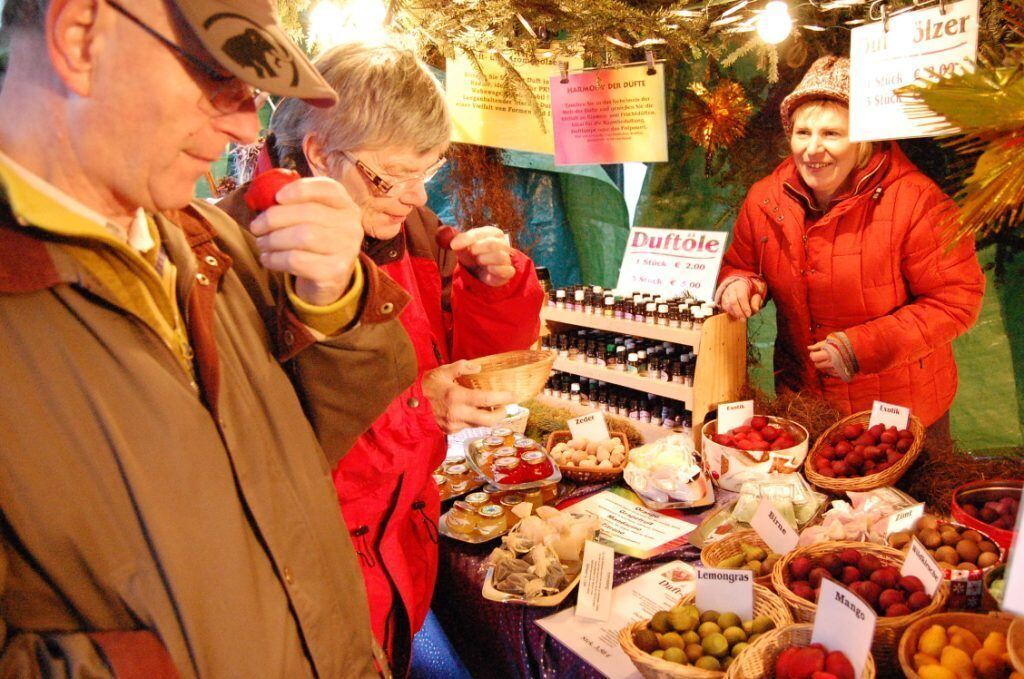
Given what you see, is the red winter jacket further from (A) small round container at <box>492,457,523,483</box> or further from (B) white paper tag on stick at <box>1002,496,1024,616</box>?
(B) white paper tag on stick at <box>1002,496,1024,616</box>

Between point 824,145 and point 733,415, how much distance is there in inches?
43.8

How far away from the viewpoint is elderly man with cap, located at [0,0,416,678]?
76 centimetres

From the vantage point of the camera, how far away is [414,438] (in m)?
1.57

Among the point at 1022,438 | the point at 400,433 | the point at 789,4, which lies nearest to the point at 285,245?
the point at 400,433

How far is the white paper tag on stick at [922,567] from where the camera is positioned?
1.47m

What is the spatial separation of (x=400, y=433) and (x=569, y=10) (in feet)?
6.67

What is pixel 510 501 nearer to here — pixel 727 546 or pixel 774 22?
pixel 727 546

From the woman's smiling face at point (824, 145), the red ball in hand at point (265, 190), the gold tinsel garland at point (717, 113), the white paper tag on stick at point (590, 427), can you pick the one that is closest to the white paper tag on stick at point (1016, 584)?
the red ball in hand at point (265, 190)

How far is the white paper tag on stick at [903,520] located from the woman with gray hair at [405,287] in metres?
1.06

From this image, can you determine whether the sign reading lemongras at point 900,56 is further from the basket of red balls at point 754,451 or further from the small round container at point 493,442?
the small round container at point 493,442

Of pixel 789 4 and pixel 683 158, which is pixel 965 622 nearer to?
pixel 789 4

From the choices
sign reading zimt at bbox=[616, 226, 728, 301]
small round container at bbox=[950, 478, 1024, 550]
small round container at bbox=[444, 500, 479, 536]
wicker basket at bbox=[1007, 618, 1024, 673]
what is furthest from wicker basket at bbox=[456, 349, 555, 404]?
sign reading zimt at bbox=[616, 226, 728, 301]

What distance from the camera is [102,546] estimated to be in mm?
803

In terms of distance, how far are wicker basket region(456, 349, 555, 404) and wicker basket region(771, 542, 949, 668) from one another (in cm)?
74
